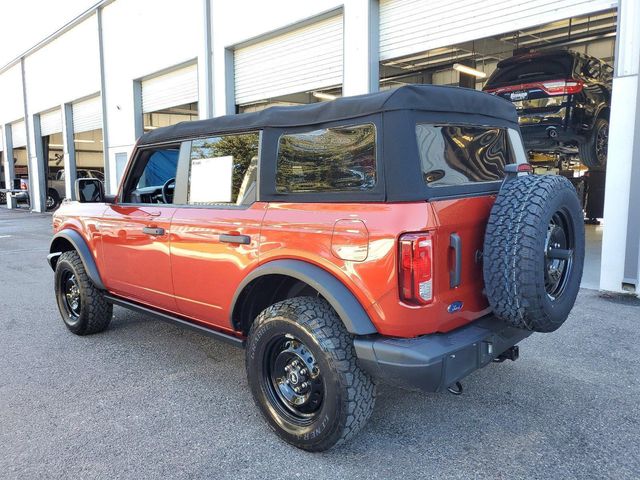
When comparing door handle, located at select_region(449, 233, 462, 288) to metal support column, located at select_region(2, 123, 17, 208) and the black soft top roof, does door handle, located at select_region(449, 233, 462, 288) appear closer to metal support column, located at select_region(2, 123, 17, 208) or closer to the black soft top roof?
the black soft top roof

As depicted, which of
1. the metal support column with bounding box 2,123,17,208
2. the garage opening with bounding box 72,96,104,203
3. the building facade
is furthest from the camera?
the metal support column with bounding box 2,123,17,208

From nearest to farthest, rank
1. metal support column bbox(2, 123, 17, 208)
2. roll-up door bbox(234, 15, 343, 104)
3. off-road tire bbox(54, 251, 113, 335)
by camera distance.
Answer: off-road tire bbox(54, 251, 113, 335) < roll-up door bbox(234, 15, 343, 104) < metal support column bbox(2, 123, 17, 208)

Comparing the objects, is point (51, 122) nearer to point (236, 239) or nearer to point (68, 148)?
point (68, 148)

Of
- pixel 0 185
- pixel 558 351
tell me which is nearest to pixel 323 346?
pixel 558 351

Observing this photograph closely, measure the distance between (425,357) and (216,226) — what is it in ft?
5.13

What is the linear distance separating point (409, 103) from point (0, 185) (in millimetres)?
31974

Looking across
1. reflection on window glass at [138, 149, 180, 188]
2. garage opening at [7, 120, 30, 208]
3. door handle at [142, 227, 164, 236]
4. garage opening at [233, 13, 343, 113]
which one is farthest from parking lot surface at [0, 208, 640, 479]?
garage opening at [7, 120, 30, 208]

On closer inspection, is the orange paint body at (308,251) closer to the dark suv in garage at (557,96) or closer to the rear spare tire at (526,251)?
the rear spare tire at (526,251)

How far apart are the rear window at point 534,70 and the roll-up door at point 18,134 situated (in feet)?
73.4

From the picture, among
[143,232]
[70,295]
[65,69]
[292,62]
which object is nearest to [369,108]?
[143,232]

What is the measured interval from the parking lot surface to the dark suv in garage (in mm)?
4632

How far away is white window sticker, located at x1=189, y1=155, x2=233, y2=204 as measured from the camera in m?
3.27

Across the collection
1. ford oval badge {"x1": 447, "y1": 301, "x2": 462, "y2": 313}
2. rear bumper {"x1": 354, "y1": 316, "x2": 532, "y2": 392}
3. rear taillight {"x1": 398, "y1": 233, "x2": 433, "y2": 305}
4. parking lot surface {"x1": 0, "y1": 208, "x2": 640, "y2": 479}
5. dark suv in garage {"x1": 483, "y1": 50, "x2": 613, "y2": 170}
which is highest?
dark suv in garage {"x1": 483, "y1": 50, "x2": 613, "y2": 170}

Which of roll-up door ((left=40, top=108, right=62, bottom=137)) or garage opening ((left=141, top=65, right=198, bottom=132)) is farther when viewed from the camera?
roll-up door ((left=40, top=108, right=62, bottom=137))
